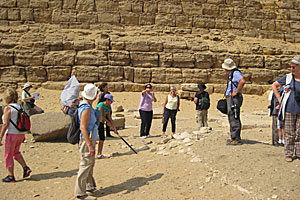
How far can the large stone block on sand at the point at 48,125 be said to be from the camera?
820cm

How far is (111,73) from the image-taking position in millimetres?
18578

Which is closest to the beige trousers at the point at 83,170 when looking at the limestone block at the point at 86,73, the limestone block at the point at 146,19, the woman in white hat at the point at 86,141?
the woman in white hat at the point at 86,141

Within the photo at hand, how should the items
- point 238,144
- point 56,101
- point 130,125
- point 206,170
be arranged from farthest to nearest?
point 56,101
point 130,125
point 238,144
point 206,170

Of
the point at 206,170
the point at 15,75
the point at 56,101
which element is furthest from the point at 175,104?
the point at 15,75

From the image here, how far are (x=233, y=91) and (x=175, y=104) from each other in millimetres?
3402

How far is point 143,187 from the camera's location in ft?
15.3

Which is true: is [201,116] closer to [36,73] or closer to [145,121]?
[145,121]

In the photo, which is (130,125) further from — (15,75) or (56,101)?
(15,75)

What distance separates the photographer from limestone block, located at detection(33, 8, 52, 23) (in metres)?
20.4

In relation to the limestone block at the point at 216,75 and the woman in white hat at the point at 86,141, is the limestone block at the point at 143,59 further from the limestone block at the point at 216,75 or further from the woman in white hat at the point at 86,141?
the woman in white hat at the point at 86,141

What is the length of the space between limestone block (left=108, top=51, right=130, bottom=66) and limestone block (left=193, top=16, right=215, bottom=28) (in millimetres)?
6417

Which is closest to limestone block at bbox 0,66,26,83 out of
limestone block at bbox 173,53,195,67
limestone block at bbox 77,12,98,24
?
limestone block at bbox 77,12,98,24

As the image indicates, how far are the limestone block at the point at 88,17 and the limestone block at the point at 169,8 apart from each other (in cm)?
470

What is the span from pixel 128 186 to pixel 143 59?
49.1 ft
